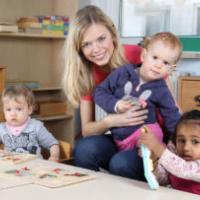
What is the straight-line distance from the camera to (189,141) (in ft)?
A: 4.54

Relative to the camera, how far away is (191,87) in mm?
3045

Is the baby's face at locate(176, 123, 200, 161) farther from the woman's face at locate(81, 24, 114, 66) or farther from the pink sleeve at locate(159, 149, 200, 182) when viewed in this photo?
the woman's face at locate(81, 24, 114, 66)

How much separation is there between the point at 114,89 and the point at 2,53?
6.58 ft

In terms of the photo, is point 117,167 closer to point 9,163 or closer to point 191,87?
point 9,163

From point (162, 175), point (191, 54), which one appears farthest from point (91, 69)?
point (191, 54)

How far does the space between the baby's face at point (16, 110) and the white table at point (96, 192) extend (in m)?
0.88

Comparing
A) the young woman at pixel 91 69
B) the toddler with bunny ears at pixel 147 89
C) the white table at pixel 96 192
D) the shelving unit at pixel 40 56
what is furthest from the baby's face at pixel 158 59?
the shelving unit at pixel 40 56

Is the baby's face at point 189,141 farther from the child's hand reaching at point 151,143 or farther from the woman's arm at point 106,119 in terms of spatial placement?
the woman's arm at point 106,119

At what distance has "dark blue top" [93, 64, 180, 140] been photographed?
169 cm

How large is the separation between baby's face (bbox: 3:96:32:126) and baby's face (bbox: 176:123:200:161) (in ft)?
2.92

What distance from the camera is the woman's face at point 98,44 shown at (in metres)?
1.93

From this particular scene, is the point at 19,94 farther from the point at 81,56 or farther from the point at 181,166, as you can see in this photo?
the point at 181,166

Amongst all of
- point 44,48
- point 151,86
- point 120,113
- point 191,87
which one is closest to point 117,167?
point 120,113

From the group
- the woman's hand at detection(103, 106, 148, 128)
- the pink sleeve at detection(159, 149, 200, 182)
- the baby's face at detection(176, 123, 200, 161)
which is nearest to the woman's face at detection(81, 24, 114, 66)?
the woman's hand at detection(103, 106, 148, 128)
